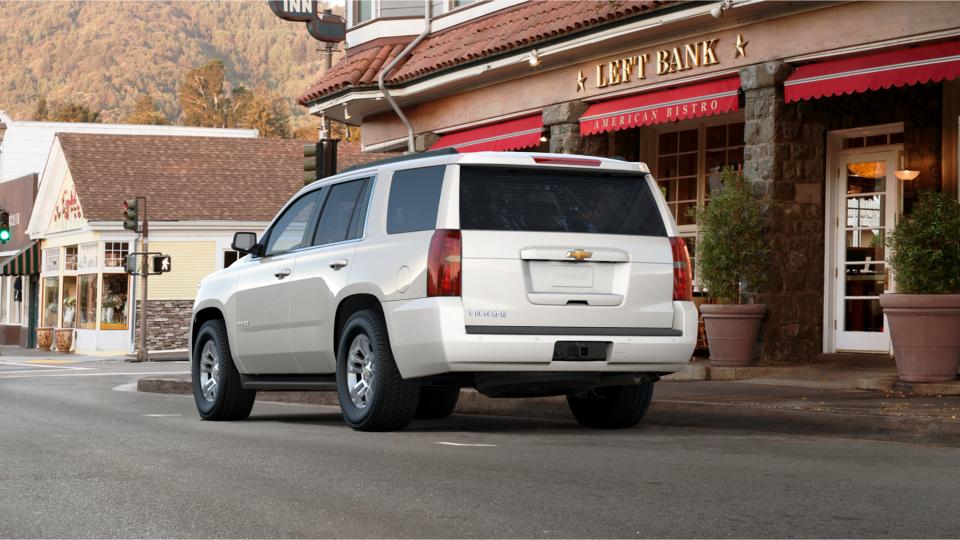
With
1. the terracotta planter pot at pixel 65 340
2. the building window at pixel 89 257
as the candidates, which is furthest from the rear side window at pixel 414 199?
the terracotta planter pot at pixel 65 340

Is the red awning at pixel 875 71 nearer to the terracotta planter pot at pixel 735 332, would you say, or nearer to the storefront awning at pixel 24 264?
the terracotta planter pot at pixel 735 332

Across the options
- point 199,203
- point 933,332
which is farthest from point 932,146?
point 199,203

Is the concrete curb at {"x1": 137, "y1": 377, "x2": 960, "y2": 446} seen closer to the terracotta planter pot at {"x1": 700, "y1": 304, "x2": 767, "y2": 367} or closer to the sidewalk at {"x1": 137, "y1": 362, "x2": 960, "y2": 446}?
the sidewalk at {"x1": 137, "y1": 362, "x2": 960, "y2": 446}

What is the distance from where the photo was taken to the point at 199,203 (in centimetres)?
4578

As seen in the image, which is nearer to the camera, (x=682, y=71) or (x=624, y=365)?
(x=624, y=365)

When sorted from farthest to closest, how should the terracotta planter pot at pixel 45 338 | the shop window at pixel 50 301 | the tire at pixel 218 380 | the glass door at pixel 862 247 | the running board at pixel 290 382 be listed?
the shop window at pixel 50 301 → the terracotta planter pot at pixel 45 338 → the glass door at pixel 862 247 → the tire at pixel 218 380 → the running board at pixel 290 382

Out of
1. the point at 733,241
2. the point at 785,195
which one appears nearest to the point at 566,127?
the point at 785,195

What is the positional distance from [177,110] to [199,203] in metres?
141

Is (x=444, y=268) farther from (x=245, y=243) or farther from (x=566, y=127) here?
(x=566, y=127)

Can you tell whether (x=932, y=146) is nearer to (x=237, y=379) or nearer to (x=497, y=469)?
(x=237, y=379)

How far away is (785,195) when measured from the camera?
16.3 m

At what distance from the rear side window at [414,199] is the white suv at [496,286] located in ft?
0.04

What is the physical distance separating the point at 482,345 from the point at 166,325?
35827mm

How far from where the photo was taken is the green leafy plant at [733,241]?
625 inches
